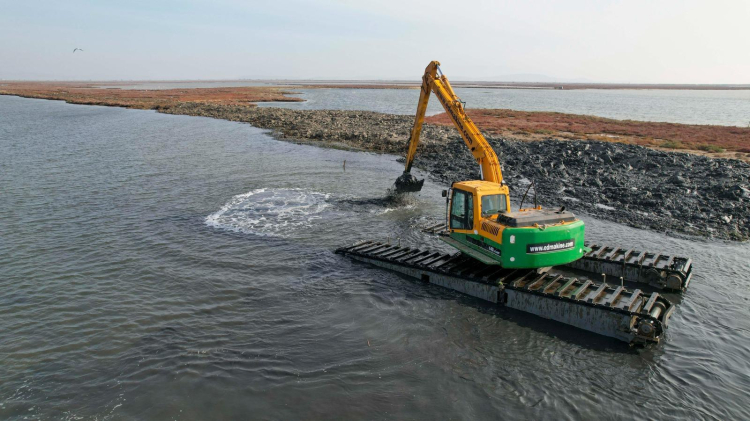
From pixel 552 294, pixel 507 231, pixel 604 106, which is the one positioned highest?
pixel 604 106

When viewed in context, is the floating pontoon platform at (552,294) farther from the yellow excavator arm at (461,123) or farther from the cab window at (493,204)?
the yellow excavator arm at (461,123)

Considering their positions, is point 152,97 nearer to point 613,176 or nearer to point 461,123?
point 613,176

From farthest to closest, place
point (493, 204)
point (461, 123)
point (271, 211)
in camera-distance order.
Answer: point (271, 211), point (461, 123), point (493, 204)

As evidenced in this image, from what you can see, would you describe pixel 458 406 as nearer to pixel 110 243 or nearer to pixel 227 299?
pixel 227 299

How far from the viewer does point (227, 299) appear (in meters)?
13.8

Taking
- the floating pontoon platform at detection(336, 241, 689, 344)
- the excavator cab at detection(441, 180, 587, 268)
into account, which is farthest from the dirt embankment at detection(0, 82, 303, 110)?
the excavator cab at detection(441, 180, 587, 268)

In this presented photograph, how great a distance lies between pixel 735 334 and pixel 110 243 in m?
21.3

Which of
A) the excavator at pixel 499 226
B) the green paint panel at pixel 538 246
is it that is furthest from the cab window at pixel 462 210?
the green paint panel at pixel 538 246

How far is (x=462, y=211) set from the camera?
14.8 metres

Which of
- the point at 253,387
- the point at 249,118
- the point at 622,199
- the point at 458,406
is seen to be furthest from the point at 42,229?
the point at 249,118

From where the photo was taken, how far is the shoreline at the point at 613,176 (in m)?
20.5

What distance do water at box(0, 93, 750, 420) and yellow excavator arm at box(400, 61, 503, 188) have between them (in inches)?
188

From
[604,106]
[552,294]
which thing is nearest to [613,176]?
[552,294]

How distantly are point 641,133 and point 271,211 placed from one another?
41.1m
